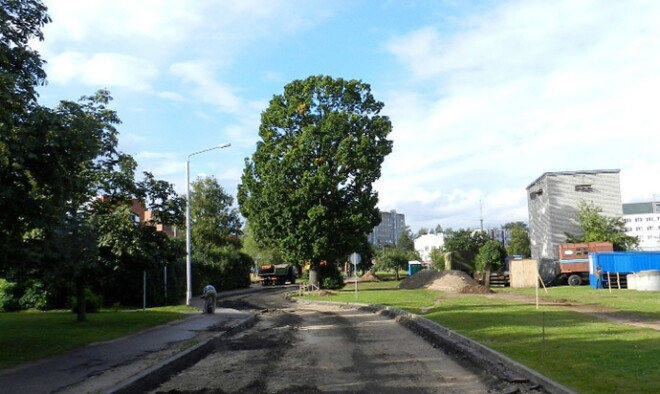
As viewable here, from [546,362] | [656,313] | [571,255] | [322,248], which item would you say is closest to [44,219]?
[546,362]

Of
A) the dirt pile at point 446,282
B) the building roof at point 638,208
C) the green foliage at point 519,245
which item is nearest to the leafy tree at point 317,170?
the dirt pile at point 446,282

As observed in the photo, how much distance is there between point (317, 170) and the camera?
137 feet

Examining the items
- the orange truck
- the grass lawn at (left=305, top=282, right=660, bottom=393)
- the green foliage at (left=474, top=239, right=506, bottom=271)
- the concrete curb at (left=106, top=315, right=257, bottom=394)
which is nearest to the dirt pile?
the orange truck

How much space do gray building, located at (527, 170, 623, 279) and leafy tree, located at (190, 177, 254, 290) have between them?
33.6 metres

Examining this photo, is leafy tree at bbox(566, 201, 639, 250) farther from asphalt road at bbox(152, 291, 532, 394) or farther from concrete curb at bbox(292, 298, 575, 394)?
asphalt road at bbox(152, 291, 532, 394)

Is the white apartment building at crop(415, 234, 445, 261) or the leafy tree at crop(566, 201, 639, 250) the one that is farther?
the white apartment building at crop(415, 234, 445, 261)

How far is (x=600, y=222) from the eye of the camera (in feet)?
183

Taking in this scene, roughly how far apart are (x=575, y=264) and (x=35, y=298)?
37.3 metres

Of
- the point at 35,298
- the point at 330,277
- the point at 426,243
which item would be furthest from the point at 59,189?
the point at 426,243

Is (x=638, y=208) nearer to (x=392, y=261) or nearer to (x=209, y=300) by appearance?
(x=392, y=261)

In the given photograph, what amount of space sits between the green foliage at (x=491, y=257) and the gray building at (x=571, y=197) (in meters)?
7.40

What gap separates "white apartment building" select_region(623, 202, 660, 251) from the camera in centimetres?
14650

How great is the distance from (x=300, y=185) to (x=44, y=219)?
3108 centimetres

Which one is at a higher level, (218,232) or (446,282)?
(218,232)
